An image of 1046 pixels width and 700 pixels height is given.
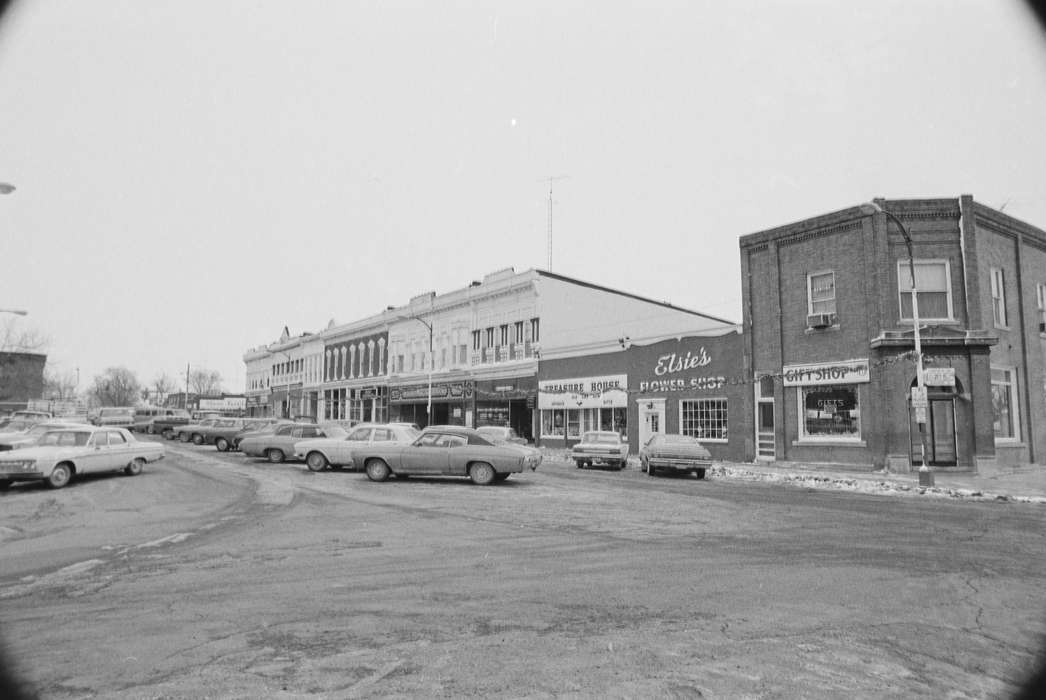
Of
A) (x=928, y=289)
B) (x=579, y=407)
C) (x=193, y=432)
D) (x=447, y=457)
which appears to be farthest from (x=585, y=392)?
(x=193, y=432)

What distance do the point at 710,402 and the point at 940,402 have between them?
873 centimetres

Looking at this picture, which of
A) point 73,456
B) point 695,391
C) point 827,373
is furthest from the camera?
point 695,391

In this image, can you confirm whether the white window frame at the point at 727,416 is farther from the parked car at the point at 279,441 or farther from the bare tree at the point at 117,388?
the bare tree at the point at 117,388

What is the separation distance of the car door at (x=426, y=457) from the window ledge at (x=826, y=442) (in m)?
14.4

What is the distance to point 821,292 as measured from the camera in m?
25.4

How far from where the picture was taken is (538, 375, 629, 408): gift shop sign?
1316 inches

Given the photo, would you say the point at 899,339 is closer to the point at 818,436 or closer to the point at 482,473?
the point at 818,436

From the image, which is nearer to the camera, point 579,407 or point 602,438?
point 602,438

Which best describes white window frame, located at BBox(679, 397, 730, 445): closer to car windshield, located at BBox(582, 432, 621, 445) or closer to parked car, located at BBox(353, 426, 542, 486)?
car windshield, located at BBox(582, 432, 621, 445)

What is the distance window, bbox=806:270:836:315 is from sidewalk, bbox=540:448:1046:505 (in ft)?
19.5

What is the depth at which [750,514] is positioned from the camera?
12469mm

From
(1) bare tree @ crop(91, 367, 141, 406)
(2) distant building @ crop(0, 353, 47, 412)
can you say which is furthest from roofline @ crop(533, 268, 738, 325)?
(1) bare tree @ crop(91, 367, 141, 406)

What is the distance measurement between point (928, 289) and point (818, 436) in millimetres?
6391

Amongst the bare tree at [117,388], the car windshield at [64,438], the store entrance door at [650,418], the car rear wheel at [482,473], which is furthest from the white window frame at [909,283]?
the bare tree at [117,388]
